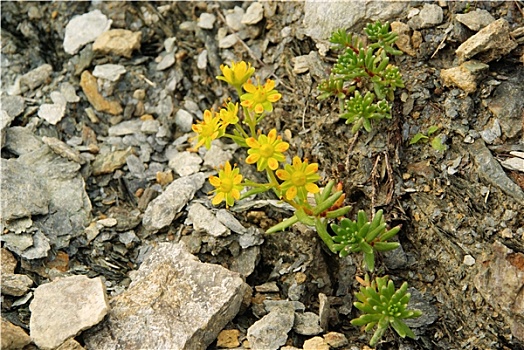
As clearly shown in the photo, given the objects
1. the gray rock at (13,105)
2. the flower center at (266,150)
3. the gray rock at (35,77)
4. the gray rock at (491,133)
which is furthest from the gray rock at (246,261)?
the gray rock at (35,77)

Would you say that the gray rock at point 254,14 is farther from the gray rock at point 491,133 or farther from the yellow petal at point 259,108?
the gray rock at point 491,133

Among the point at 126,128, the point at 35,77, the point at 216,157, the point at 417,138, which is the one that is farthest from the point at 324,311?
the point at 35,77

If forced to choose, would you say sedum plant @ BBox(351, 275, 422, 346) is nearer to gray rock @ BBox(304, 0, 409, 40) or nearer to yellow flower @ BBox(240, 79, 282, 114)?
yellow flower @ BBox(240, 79, 282, 114)

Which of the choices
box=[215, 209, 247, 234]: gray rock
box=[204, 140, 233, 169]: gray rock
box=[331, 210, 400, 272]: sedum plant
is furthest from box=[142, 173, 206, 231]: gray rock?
box=[331, 210, 400, 272]: sedum plant

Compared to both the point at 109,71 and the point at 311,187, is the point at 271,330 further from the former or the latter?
the point at 109,71

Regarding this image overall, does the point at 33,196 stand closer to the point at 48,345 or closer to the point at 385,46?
the point at 48,345

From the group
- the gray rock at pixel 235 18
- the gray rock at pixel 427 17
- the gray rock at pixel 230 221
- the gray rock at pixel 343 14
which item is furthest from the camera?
the gray rock at pixel 235 18

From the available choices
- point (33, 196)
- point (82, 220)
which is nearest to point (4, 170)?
Answer: point (33, 196)
